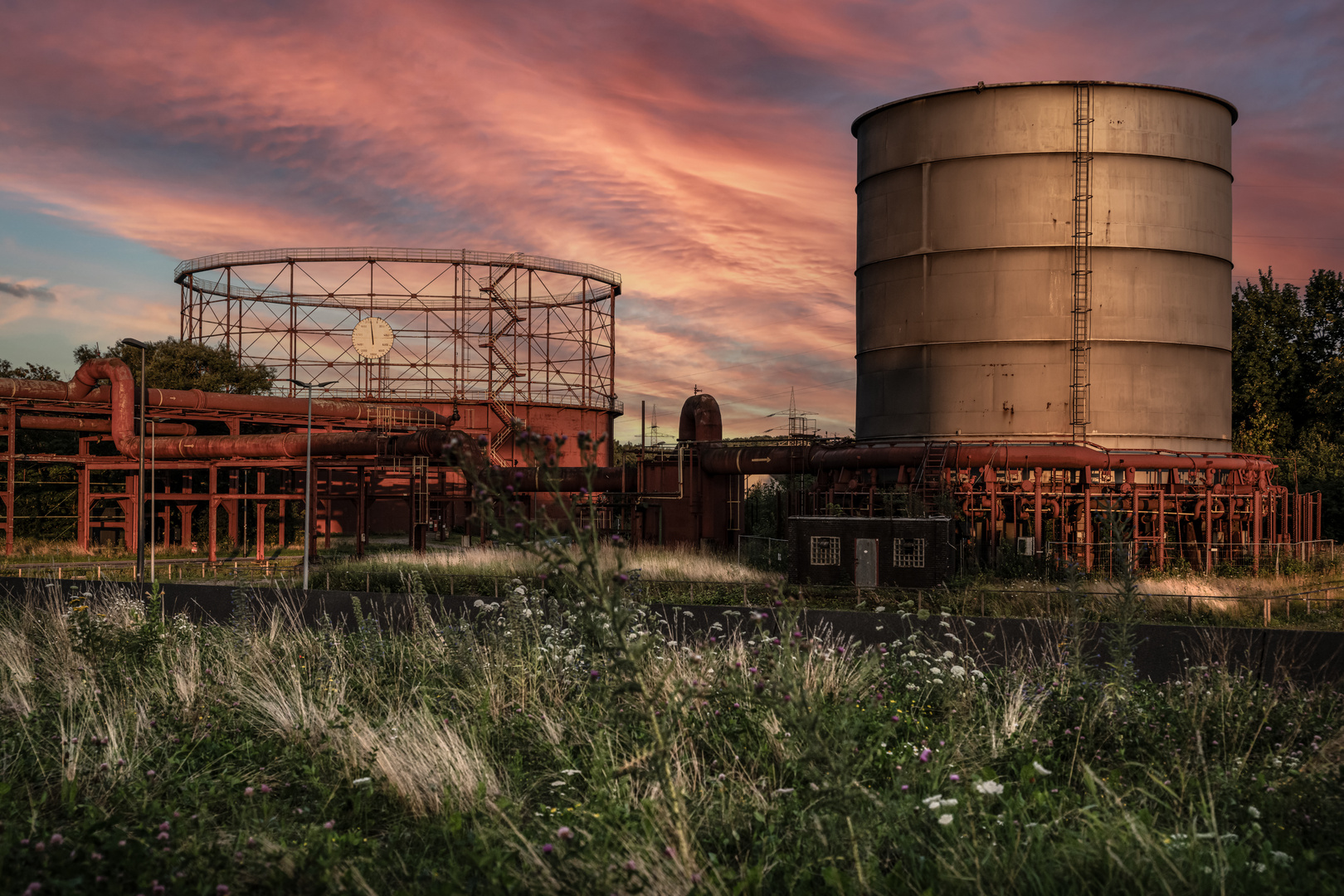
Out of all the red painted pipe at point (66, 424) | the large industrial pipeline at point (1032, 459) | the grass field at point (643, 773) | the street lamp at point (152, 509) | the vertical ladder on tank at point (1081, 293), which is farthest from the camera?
the red painted pipe at point (66, 424)

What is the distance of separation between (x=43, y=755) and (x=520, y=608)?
3.88 meters

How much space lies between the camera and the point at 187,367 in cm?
4509

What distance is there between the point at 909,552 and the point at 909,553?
0.07ft

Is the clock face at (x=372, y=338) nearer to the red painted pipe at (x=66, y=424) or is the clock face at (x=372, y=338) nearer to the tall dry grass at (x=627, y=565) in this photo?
the red painted pipe at (x=66, y=424)

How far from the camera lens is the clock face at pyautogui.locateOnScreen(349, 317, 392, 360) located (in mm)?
47375

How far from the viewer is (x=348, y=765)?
6.11 metres

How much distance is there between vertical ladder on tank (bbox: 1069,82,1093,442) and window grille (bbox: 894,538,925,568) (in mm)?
7812

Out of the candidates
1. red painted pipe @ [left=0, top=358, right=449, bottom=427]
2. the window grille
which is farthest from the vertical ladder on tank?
red painted pipe @ [left=0, top=358, right=449, bottom=427]

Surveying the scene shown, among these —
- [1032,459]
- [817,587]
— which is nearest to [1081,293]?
[1032,459]

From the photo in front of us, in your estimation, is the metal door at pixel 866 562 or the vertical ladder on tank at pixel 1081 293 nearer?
the metal door at pixel 866 562

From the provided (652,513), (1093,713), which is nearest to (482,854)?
(1093,713)

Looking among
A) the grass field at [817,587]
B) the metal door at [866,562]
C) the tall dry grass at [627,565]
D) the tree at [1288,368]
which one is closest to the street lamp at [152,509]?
the grass field at [817,587]

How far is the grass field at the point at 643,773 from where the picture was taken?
4398mm

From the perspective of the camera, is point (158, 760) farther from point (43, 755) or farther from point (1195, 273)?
point (1195, 273)
